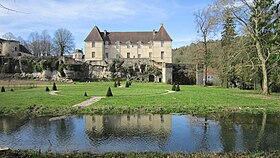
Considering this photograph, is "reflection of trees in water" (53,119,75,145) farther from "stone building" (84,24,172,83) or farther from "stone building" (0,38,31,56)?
"stone building" (0,38,31,56)

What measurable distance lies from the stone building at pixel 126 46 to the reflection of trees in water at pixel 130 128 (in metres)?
38.1

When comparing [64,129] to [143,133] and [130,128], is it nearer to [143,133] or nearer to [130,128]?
[130,128]

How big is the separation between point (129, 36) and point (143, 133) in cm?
4676

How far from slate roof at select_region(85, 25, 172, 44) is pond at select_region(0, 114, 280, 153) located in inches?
1580

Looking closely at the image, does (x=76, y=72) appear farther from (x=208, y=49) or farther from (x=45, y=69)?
(x=208, y=49)

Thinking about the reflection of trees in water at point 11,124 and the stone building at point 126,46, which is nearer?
the reflection of trees in water at point 11,124

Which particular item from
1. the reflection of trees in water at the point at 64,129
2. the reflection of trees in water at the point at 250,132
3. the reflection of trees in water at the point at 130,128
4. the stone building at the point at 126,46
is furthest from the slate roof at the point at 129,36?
the reflection of trees in water at the point at 64,129

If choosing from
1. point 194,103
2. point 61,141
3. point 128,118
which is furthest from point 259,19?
point 61,141

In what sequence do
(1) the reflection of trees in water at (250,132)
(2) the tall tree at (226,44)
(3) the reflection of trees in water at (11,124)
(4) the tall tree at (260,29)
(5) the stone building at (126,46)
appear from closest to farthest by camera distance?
(1) the reflection of trees in water at (250,132), (3) the reflection of trees in water at (11,124), (4) the tall tree at (260,29), (2) the tall tree at (226,44), (5) the stone building at (126,46)

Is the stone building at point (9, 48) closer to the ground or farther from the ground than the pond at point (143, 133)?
farther from the ground

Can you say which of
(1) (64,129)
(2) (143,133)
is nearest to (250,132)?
(2) (143,133)

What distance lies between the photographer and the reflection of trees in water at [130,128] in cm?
972

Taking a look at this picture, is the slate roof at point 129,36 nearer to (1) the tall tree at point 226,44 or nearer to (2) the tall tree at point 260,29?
(1) the tall tree at point 226,44

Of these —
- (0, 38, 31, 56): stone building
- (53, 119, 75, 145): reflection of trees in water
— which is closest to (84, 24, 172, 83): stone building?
(0, 38, 31, 56): stone building
